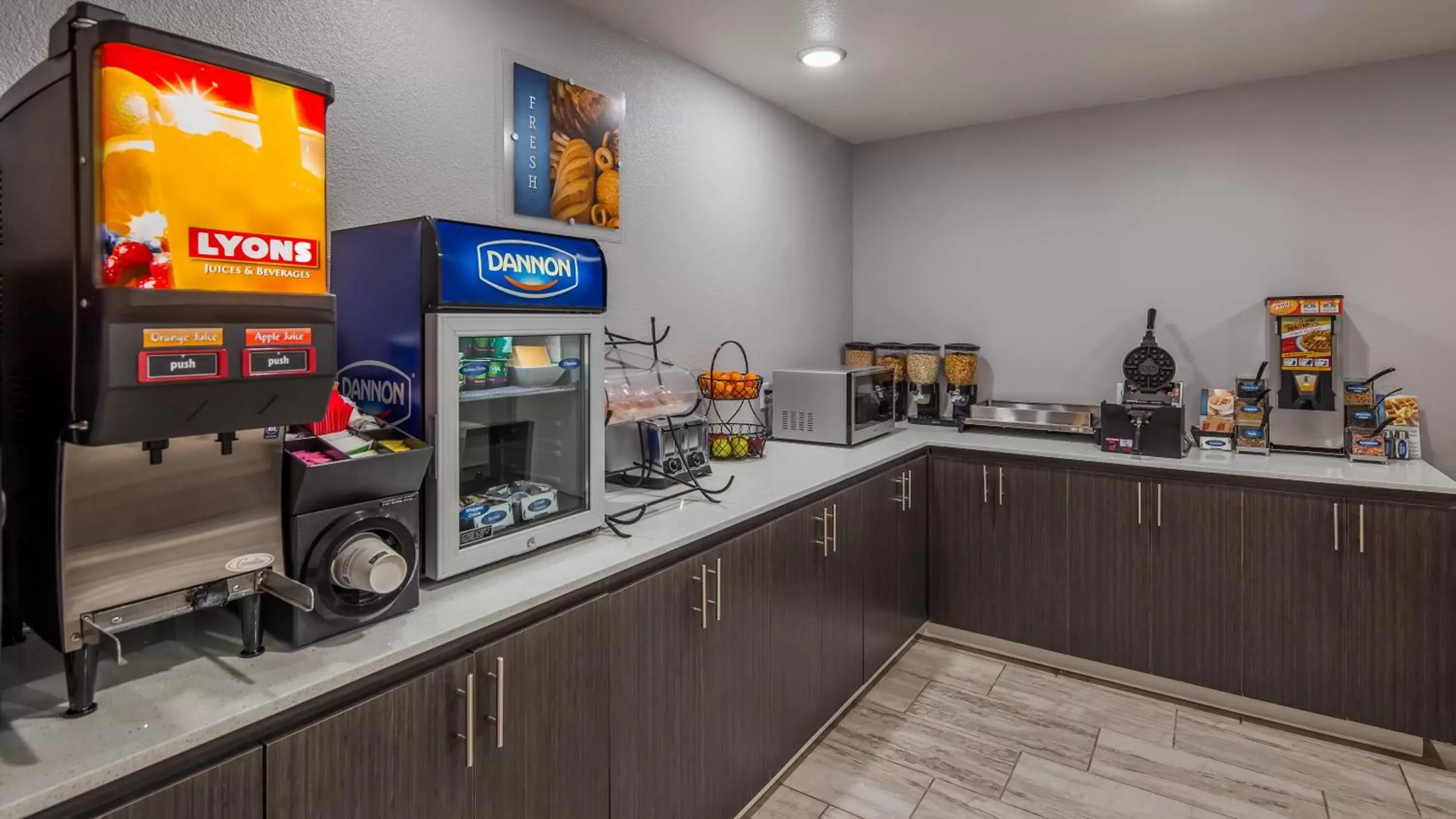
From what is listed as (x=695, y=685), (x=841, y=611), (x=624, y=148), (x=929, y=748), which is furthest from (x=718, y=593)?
(x=624, y=148)

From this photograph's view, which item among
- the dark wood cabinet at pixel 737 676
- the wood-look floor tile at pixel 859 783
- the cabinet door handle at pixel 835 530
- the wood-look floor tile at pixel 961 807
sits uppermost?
the cabinet door handle at pixel 835 530

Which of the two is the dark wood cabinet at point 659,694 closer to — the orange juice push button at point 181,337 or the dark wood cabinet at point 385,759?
the dark wood cabinet at point 385,759

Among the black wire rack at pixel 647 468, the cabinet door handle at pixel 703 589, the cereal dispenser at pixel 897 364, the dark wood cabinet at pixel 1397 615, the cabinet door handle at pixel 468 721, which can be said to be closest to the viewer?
the cabinet door handle at pixel 468 721

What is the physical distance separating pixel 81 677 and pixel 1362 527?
3.31m

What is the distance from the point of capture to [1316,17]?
2531 millimetres

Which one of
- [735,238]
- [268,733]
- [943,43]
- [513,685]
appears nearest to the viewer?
[268,733]

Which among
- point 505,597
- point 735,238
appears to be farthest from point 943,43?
point 505,597

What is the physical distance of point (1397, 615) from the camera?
2.47 metres

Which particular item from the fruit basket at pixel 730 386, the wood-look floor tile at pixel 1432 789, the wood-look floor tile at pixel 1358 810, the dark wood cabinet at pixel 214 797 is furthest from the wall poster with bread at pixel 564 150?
the wood-look floor tile at pixel 1432 789

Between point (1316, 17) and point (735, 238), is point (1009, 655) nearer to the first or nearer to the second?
point (735, 238)

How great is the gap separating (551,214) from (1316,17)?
104 inches

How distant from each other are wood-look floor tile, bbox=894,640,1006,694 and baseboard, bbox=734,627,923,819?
0.17ft

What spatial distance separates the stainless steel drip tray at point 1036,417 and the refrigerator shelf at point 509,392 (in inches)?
92.7

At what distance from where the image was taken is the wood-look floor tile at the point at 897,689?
9.30ft
